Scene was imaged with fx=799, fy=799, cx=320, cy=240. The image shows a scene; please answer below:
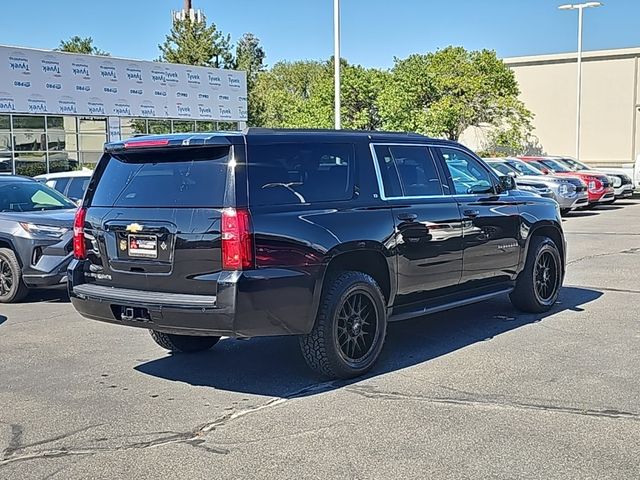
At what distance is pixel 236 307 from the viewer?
5410 mm

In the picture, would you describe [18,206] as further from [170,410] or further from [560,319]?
[560,319]

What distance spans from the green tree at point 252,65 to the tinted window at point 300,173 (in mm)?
32499

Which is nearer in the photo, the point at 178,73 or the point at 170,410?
the point at 170,410

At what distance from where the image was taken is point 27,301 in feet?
32.9

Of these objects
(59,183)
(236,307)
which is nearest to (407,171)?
(236,307)

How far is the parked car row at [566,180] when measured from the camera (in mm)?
21781

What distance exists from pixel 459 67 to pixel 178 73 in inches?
650

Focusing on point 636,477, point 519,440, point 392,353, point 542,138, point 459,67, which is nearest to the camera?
point 636,477

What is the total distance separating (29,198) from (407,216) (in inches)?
242

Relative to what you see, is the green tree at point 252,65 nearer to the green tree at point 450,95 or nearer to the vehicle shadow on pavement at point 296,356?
the green tree at point 450,95

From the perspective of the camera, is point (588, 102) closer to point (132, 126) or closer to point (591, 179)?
point (591, 179)

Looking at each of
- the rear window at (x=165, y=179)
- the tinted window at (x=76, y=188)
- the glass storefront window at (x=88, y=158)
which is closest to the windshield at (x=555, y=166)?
the glass storefront window at (x=88, y=158)

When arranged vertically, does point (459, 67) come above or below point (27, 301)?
above

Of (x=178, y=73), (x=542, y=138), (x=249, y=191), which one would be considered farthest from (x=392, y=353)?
(x=542, y=138)
